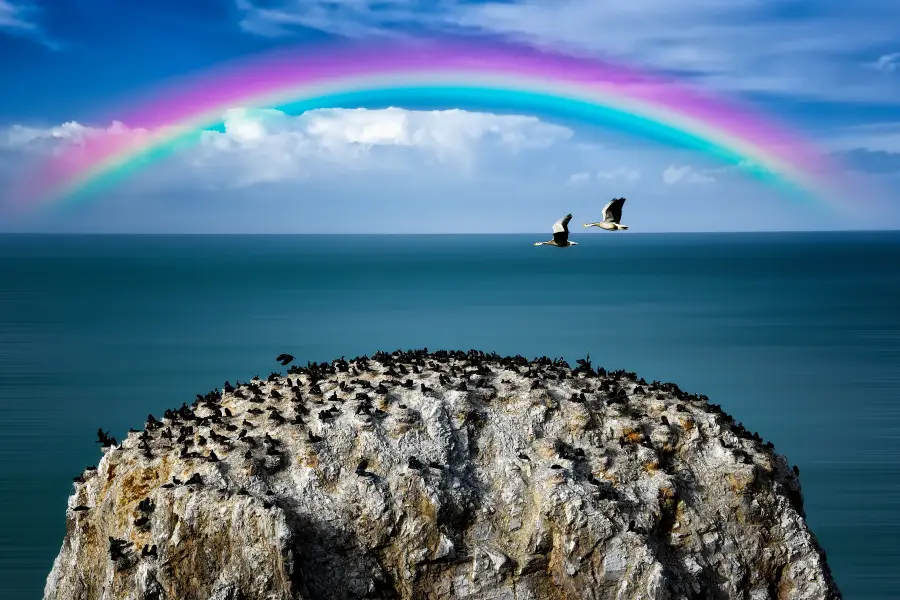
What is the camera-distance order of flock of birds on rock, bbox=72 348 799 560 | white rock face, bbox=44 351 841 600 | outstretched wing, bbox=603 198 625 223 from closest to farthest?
white rock face, bbox=44 351 841 600 → flock of birds on rock, bbox=72 348 799 560 → outstretched wing, bbox=603 198 625 223

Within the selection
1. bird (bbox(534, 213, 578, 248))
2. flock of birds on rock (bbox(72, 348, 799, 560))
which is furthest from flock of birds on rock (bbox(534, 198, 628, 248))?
flock of birds on rock (bbox(72, 348, 799, 560))

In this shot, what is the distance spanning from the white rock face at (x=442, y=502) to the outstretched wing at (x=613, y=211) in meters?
5.15

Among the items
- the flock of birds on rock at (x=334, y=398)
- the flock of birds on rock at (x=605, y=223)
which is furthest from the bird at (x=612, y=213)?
the flock of birds on rock at (x=334, y=398)

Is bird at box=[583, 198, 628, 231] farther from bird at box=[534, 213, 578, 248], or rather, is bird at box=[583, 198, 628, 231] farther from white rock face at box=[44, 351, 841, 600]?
white rock face at box=[44, 351, 841, 600]

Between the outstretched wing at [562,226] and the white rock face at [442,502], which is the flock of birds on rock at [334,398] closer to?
the white rock face at [442,502]

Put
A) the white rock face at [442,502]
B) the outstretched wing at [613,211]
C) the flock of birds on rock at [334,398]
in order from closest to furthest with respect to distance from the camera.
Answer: the white rock face at [442,502] < the flock of birds on rock at [334,398] < the outstretched wing at [613,211]

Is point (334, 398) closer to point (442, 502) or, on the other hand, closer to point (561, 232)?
point (442, 502)

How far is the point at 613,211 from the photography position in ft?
85.2

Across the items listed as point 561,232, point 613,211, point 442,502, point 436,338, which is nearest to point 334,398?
point 442,502

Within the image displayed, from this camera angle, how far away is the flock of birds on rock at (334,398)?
2414cm

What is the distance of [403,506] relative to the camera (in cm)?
2292

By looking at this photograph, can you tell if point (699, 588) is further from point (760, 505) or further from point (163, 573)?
point (163, 573)

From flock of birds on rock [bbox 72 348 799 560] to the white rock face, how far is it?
8 centimetres

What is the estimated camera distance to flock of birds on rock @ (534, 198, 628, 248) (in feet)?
82.9
